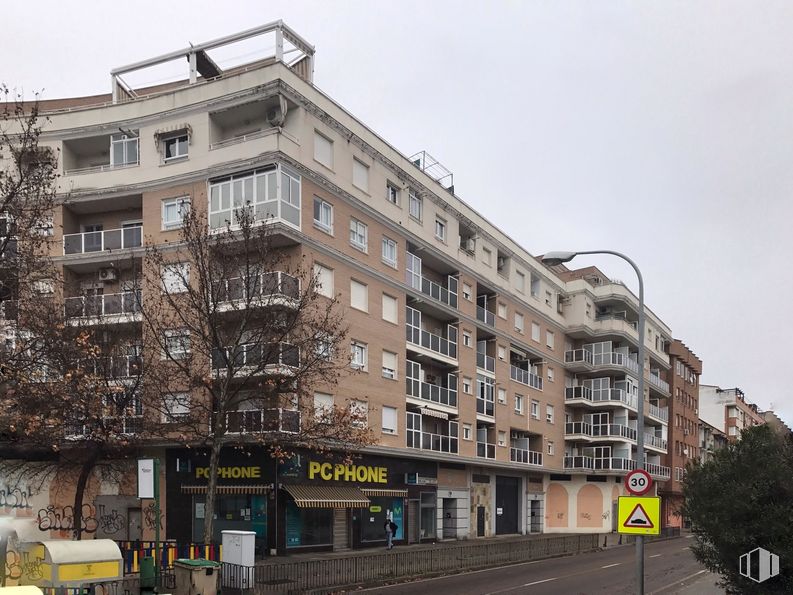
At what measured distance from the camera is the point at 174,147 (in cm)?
3023

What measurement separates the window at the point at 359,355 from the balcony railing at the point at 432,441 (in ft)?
15.3

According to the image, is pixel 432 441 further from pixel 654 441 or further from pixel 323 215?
pixel 654 441

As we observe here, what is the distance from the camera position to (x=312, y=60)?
1261 inches

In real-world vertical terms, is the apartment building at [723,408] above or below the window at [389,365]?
below

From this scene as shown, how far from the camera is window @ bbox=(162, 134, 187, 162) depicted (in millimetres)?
29938

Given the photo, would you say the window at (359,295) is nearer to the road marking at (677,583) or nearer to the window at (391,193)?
the window at (391,193)

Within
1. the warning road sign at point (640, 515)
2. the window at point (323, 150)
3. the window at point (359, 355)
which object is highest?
the window at point (323, 150)

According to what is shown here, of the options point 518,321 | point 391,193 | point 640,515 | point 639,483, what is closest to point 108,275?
point 391,193

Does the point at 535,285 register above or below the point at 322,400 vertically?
above

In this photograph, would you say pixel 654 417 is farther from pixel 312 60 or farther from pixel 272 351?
pixel 272 351

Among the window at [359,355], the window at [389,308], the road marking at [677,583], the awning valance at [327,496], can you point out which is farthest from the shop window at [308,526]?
the road marking at [677,583]

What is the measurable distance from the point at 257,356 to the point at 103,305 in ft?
28.6

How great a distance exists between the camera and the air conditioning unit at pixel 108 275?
30.1 metres

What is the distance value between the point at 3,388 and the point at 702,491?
14240 mm
